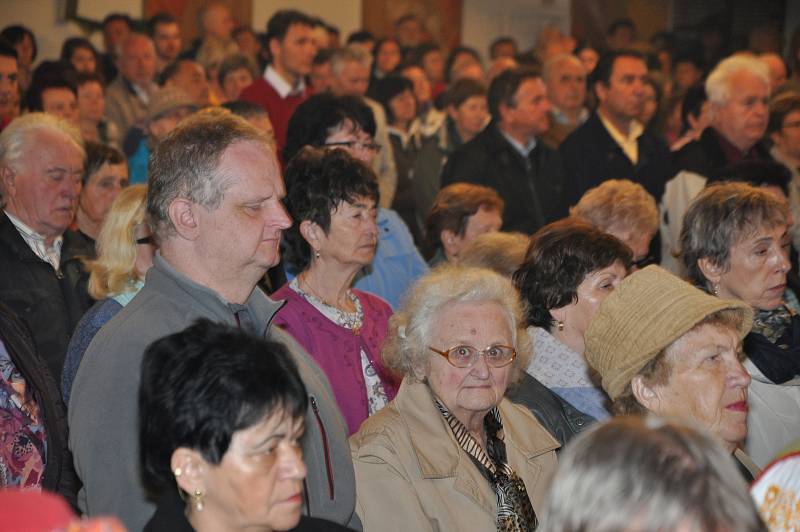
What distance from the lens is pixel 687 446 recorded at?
182cm

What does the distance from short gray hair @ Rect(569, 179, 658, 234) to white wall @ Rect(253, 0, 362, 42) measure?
7.90 metres

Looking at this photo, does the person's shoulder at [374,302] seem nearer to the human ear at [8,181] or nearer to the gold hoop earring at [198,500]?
the human ear at [8,181]

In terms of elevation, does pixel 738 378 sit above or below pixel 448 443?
above

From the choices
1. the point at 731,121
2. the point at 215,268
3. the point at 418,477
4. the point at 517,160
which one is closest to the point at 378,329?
the point at 418,477

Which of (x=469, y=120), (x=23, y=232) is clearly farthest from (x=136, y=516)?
(x=469, y=120)

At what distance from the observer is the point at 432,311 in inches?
142

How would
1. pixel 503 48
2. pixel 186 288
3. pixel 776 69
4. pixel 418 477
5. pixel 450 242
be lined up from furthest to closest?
pixel 503 48, pixel 776 69, pixel 450 242, pixel 418 477, pixel 186 288

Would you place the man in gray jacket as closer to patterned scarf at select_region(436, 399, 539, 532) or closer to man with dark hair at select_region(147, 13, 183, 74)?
patterned scarf at select_region(436, 399, 539, 532)

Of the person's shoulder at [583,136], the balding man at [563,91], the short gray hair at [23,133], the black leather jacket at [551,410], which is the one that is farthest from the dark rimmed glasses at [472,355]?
the balding man at [563,91]

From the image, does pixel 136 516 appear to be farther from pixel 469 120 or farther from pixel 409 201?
pixel 469 120

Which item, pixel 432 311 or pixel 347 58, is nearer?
pixel 432 311

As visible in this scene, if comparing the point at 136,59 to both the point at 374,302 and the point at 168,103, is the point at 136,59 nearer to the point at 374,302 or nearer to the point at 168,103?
the point at 168,103

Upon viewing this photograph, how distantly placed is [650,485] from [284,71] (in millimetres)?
6588

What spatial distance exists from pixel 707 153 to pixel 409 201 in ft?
6.86
